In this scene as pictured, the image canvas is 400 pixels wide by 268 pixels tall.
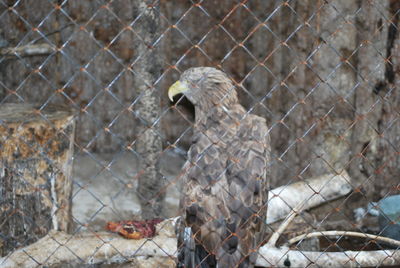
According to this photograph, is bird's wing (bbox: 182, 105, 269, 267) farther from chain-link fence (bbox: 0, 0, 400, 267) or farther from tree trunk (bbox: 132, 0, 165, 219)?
tree trunk (bbox: 132, 0, 165, 219)

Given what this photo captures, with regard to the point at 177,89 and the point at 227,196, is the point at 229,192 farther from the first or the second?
the point at 177,89

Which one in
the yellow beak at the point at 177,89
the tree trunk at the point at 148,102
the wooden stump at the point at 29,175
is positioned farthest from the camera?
the tree trunk at the point at 148,102

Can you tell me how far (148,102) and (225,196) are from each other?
144cm

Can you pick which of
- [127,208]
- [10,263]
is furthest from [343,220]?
[10,263]

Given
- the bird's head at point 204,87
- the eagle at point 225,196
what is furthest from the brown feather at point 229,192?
the bird's head at point 204,87

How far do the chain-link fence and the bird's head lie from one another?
0.11 ft

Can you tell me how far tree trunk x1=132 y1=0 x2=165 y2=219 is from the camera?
182 inches

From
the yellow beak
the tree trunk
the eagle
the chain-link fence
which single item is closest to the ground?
the chain-link fence

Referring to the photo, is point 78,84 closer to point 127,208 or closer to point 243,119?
point 127,208

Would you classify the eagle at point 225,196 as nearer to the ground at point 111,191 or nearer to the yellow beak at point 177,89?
the yellow beak at point 177,89

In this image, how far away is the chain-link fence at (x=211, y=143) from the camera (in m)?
3.61

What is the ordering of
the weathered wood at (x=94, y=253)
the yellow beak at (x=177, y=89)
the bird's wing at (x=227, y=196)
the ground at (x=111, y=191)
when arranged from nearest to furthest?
the bird's wing at (x=227, y=196)
the weathered wood at (x=94, y=253)
the yellow beak at (x=177, y=89)
the ground at (x=111, y=191)

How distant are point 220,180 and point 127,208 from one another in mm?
2302

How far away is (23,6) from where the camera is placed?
6035 millimetres
